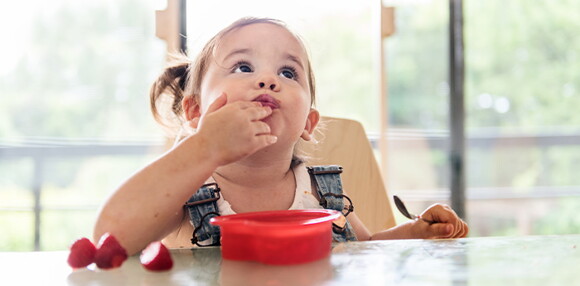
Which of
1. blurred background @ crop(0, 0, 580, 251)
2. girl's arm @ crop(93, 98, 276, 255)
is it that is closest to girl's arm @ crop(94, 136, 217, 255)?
girl's arm @ crop(93, 98, 276, 255)

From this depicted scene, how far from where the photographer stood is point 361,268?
52 centimetres

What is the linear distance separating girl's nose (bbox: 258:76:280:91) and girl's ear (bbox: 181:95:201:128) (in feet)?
0.74

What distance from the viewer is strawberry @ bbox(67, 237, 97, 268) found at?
547mm

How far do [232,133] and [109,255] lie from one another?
0.26 metres

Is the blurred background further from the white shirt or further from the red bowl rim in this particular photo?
the red bowl rim

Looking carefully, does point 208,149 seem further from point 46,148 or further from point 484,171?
point 484,171

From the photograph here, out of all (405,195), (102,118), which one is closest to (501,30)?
(405,195)

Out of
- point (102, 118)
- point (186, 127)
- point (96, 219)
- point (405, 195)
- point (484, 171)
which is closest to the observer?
Answer: point (96, 219)

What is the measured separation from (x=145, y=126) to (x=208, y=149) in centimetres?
197

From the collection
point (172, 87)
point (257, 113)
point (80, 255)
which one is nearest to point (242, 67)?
point (257, 113)

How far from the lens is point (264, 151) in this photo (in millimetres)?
1021

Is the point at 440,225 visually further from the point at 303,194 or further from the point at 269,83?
the point at 269,83

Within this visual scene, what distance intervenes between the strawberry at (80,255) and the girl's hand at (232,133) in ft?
0.75

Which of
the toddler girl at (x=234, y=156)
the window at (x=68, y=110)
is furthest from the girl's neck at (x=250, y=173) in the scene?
Answer: the window at (x=68, y=110)
